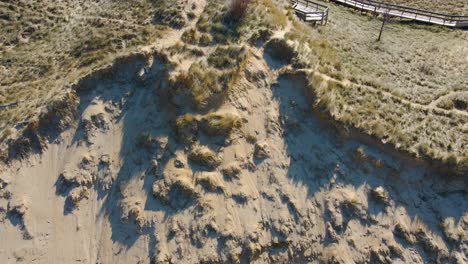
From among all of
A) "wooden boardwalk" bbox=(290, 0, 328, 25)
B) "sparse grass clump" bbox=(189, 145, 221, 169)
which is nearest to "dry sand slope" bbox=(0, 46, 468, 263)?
"sparse grass clump" bbox=(189, 145, 221, 169)

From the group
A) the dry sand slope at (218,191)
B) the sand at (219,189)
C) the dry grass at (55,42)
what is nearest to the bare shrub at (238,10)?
the sand at (219,189)

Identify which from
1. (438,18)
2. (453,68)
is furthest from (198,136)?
(438,18)

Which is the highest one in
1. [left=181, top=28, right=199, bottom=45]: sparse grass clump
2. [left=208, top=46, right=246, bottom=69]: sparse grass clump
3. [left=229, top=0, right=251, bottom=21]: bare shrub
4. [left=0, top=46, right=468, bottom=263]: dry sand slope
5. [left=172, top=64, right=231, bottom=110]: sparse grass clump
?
[left=229, top=0, right=251, bottom=21]: bare shrub

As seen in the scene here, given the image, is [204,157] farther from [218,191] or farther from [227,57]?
[227,57]

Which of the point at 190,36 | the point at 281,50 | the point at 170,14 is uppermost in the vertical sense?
the point at 170,14

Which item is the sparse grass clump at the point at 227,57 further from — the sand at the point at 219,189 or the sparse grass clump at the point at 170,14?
the sparse grass clump at the point at 170,14

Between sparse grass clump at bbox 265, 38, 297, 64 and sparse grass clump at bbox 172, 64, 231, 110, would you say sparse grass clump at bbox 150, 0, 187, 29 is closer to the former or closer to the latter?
sparse grass clump at bbox 172, 64, 231, 110

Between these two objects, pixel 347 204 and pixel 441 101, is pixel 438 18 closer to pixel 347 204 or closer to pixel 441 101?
pixel 441 101

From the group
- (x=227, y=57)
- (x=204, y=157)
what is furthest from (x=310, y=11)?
(x=204, y=157)
